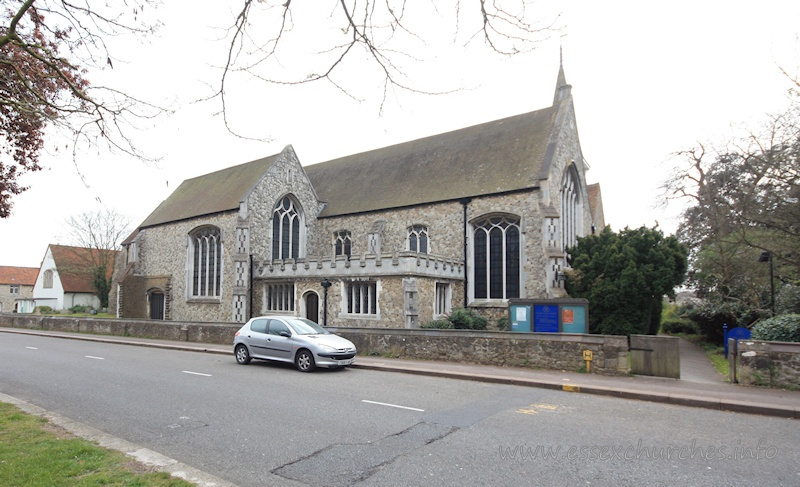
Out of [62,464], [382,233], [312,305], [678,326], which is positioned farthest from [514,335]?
[678,326]

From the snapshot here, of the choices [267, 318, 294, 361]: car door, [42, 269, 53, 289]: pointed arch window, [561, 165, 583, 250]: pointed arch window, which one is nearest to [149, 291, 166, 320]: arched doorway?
[267, 318, 294, 361]: car door

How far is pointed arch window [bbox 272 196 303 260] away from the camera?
28.1m

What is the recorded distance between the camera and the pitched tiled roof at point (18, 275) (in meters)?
61.5

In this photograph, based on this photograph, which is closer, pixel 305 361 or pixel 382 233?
pixel 305 361

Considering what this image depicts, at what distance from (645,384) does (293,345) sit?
852 centimetres

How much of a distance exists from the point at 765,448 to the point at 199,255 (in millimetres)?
28917

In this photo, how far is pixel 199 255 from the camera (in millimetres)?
29453

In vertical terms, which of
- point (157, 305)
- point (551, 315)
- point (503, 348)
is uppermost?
point (551, 315)

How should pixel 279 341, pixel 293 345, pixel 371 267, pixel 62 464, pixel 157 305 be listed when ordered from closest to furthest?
pixel 62 464, pixel 293 345, pixel 279 341, pixel 371 267, pixel 157 305

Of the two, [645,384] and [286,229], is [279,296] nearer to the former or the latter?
[286,229]

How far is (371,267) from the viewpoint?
67.7 feet

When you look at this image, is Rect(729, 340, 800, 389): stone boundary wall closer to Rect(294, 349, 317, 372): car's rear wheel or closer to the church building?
the church building

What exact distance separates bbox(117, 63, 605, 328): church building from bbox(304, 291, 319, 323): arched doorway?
0.27 feet

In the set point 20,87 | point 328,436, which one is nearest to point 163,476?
point 328,436
